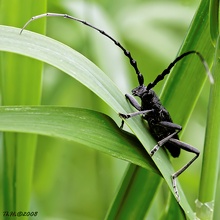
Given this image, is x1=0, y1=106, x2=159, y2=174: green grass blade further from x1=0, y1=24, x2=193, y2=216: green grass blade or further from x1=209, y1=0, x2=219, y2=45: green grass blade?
x1=209, y1=0, x2=219, y2=45: green grass blade

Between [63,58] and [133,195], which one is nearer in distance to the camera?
[63,58]

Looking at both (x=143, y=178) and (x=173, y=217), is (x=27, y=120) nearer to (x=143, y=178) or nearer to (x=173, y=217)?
(x=143, y=178)

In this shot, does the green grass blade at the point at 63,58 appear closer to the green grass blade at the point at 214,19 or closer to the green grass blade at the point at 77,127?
the green grass blade at the point at 77,127

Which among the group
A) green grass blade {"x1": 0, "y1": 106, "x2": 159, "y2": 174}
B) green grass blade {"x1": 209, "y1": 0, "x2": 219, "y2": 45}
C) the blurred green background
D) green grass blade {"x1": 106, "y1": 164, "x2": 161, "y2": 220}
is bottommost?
green grass blade {"x1": 106, "y1": 164, "x2": 161, "y2": 220}

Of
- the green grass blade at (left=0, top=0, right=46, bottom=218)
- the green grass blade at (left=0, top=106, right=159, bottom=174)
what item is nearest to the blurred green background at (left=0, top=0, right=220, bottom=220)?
the green grass blade at (left=0, top=0, right=46, bottom=218)

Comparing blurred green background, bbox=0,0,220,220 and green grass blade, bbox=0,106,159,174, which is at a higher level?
blurred green background, bbox=0,0,220,220

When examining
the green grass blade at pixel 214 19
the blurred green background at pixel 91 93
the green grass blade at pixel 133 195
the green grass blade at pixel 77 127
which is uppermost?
the blurred green background at pixel 91 93

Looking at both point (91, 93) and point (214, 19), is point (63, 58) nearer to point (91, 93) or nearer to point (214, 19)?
point (214, 19)

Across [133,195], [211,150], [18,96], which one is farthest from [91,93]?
[211,150]

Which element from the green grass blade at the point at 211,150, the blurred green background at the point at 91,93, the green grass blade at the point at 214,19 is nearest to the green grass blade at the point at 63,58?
the green grass blade at the point at 211,150
